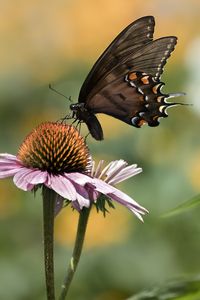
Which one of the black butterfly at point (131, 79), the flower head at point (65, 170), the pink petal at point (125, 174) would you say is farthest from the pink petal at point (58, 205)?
the black butterfly at point (131, 79)

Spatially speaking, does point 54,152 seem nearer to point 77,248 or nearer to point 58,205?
point 58,205

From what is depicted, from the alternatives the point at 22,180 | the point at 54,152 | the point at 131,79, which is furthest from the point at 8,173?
the point at 131,79

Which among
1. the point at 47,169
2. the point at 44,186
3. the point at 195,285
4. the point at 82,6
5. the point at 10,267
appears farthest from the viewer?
the point at 82,6

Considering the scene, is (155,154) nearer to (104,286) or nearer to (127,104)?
(104,286)

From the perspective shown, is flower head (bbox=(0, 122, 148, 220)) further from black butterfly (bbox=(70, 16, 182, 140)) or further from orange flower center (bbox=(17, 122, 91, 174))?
black butterfly (bbox=(70, 16, 182, 140))

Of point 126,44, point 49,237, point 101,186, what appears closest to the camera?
point 49,237

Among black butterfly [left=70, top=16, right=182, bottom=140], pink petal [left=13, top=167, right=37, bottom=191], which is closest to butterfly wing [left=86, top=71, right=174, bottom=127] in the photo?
black butterfly [left=70, top=16, right=182, bottom=140]

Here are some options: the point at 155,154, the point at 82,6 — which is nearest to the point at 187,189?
the point at 155,154
